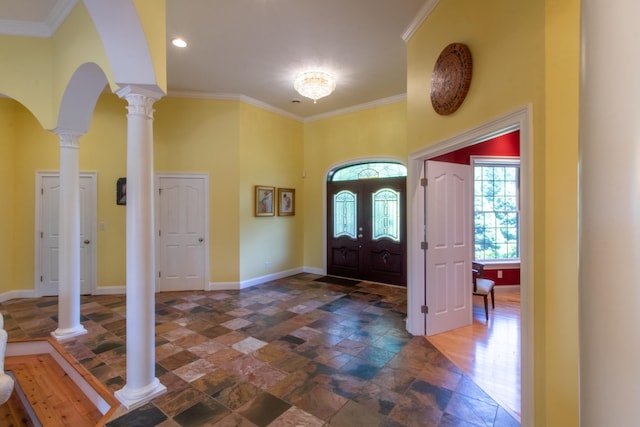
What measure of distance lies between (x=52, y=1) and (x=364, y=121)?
4.65 metres

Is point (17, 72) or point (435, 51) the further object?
point (17, 72)

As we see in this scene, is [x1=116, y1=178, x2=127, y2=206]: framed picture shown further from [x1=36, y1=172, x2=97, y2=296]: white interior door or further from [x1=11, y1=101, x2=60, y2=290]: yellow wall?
[x1=11, y1=101, x2=60, y2=290]: yellow wall

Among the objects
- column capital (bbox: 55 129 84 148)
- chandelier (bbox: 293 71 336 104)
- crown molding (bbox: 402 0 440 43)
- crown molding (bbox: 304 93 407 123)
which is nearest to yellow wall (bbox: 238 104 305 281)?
crown molding (bbox: 304 93 407 123)

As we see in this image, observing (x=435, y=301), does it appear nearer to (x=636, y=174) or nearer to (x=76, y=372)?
(x=636, y=174)

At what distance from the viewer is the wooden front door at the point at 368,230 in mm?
5660

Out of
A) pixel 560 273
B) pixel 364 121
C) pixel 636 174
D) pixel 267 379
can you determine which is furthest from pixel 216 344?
pixel 364 121

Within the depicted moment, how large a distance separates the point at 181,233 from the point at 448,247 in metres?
4.37

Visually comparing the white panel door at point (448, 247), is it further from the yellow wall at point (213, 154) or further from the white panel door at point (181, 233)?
the white panel door at point (181, 233)

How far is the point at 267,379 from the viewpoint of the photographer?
8.67 feet

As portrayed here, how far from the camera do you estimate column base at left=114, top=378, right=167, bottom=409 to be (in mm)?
2279

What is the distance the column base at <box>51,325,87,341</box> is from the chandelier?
4.11 m

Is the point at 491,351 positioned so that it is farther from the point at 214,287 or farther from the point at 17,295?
the point at 17,295

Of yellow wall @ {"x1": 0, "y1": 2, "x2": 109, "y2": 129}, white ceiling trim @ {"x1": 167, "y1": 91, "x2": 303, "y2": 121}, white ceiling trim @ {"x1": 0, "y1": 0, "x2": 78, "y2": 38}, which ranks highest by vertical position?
white ceiling trim @ {"x1": 167, "y1": 91, "x2": 303, "y2": 121}

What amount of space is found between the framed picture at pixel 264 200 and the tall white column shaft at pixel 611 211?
545 centimetres
